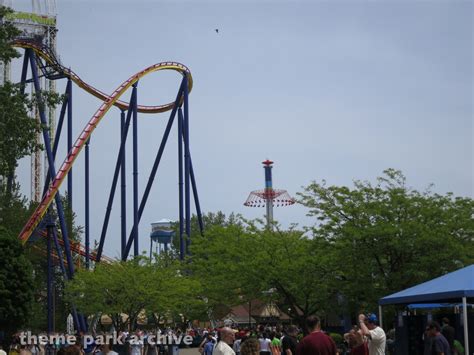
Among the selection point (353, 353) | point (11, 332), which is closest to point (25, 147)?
point (11, 332)

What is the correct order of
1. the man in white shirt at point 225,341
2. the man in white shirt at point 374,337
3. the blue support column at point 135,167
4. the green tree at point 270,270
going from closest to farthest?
1. the man in white shirt at point 225,341
2. the man in white shirt at point 374,337
3. the green tree at point 270,270
4. the blue support column at point 135,167

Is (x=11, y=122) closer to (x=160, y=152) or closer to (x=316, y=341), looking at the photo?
(x=316, y=341)

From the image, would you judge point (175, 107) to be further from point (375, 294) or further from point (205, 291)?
point (375, 294)

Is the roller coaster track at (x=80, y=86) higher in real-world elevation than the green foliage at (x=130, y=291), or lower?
higher

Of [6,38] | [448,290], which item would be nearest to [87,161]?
[6,38]

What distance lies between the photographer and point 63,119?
47156 mm

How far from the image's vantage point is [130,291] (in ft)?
116

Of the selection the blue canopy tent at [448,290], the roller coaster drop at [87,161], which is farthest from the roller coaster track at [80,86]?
the blue canopy tent at [448,290]

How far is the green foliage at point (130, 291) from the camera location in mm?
35656

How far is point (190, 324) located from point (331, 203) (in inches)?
696

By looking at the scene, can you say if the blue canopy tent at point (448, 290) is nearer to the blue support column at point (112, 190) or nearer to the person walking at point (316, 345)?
the person walking at point (316, 345)

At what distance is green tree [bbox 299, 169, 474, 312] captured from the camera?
2886 cm

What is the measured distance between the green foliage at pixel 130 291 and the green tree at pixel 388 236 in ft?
26.0

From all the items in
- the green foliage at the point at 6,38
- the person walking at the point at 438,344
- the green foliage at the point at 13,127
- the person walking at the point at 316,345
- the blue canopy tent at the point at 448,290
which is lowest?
the person walking at the point at 438,344
